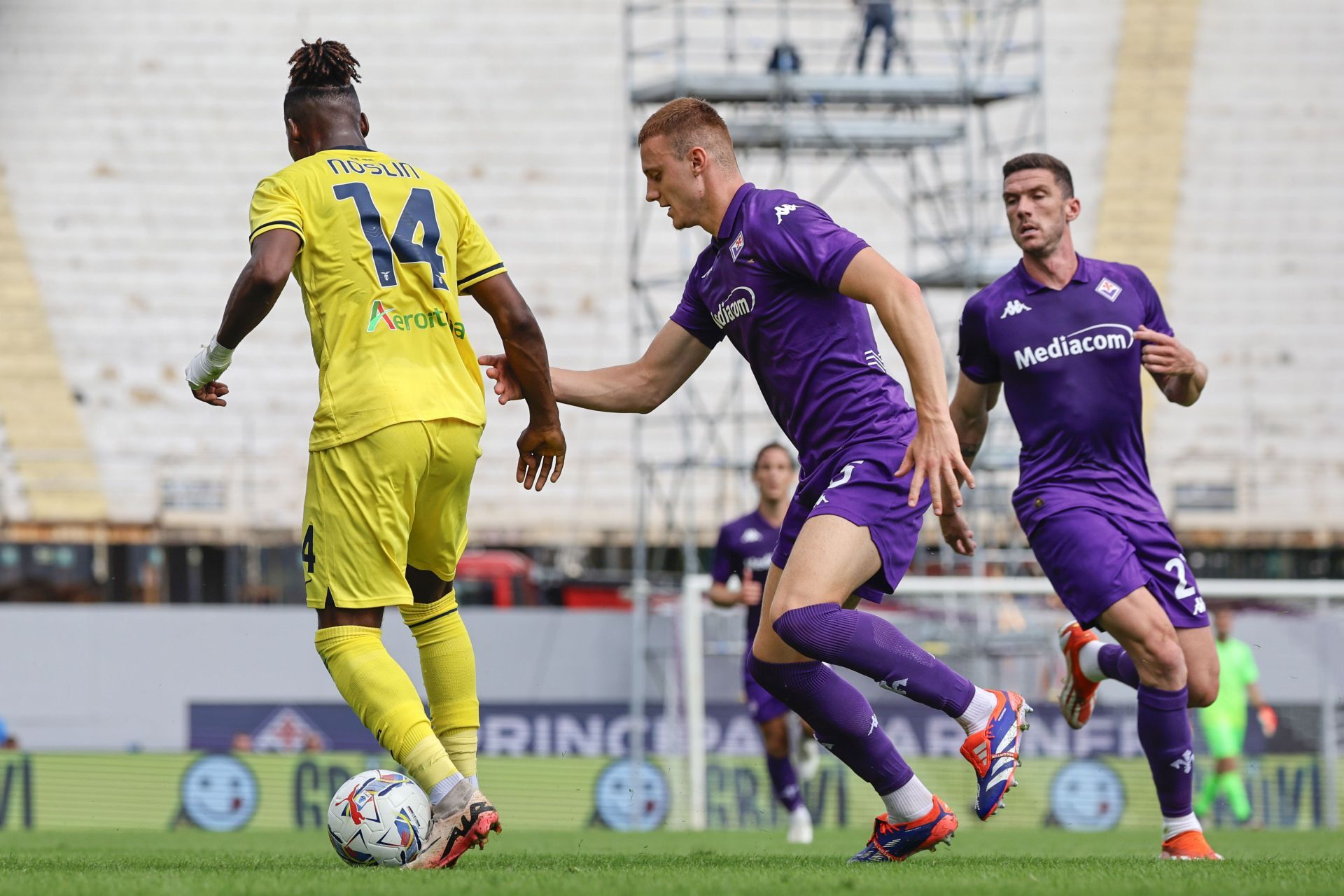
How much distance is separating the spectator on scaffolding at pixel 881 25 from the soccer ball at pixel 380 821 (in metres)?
14.6

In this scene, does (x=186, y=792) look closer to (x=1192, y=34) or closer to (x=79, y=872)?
(x=79, y=872)

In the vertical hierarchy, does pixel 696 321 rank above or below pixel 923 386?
above

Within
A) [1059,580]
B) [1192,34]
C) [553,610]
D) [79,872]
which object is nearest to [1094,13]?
[1192,34]

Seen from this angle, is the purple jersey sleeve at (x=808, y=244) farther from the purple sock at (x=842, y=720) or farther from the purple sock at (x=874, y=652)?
the purple sock at (x=842, y=720)

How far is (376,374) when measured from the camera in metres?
4.73

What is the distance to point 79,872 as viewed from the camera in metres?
4.68

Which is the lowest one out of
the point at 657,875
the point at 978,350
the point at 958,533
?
the point at 657,875

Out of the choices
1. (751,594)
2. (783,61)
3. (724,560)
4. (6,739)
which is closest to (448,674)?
(751,594)

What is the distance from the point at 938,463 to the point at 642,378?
1.43m

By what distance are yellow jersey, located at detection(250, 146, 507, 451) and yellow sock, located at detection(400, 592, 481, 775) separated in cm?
68

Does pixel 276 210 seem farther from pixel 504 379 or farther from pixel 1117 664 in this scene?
pixel 1117 664

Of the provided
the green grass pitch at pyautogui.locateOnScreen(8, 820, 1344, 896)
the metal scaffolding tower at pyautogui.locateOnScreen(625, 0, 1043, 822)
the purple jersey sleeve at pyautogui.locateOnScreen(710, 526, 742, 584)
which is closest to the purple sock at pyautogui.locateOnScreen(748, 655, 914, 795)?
the green grass pitch at pyautogui.locateOnScreen(8, 820, 1344, 896)

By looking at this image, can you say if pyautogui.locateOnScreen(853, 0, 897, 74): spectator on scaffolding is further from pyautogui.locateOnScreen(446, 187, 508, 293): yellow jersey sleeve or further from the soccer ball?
the soccer ball

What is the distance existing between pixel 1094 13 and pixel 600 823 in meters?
14.7
